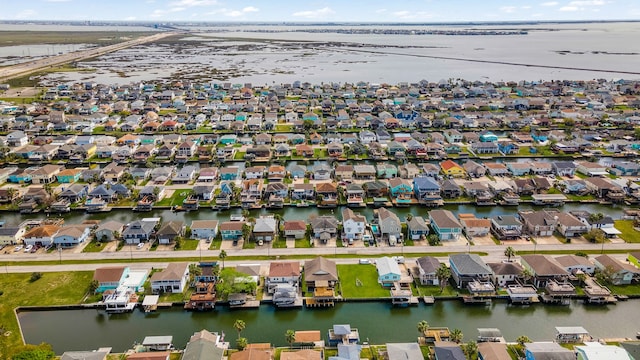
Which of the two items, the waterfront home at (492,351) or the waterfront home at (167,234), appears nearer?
the waterfront home at (492,351)

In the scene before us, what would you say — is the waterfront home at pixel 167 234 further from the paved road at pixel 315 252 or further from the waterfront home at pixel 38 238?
the waterfront home at pixel 38 238

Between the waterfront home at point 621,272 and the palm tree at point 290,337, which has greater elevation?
the waterfront home at point 621,272

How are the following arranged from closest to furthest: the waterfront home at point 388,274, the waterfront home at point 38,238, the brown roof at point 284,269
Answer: the brown roof at point 284,269, the waterfront home at point 388,274, the waterfront home at point 38,238

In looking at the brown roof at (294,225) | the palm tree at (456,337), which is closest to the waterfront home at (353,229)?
the brown roof at (294,225)

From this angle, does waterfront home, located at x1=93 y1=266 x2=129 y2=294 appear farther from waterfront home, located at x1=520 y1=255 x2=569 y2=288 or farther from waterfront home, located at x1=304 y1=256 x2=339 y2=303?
waterfront home, located at x1=520 y1=255 x2=569 y2=288

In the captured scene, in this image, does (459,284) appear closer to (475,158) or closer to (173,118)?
(475,158)

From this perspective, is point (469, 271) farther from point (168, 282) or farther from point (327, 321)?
point (168, 282)

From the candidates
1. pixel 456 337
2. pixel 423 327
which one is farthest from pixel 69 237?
pixel 456 337
